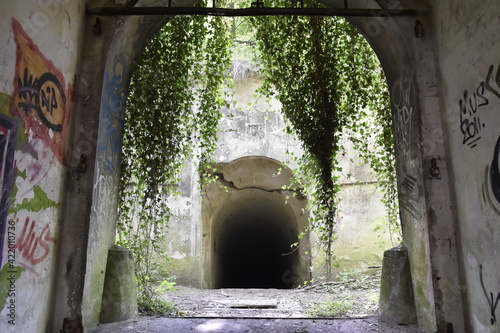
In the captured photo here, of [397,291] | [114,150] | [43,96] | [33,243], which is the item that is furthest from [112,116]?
[397,291]

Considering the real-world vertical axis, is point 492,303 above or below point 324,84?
below

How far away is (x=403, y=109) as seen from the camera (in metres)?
4.62

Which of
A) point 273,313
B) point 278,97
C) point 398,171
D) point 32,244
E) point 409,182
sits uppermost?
point 278,97

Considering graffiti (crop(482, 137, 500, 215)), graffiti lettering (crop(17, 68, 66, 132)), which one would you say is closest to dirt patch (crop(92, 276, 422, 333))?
graffiti (crop(482, 137, 500, 215))

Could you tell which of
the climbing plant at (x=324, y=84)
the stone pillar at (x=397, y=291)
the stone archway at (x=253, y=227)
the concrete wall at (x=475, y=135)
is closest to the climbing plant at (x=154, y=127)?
the climbing plant at (x=324, y=84)

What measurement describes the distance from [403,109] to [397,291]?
6.50 ft

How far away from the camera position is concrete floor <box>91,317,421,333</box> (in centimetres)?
422

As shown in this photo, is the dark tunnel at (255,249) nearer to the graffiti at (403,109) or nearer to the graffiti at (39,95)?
the graffiti at (403,109)

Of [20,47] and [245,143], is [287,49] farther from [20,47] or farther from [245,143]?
[245,143]

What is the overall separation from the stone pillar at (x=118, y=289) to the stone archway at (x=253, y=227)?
4.89 metres

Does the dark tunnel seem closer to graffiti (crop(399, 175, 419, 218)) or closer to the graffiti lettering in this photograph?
graffiti (crop(399, 175, 419, 218))

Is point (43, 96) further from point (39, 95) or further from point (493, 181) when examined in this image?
point (493, 181)

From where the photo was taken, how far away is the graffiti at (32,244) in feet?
10.6

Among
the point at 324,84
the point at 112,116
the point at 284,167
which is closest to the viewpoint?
the point at 112,116
